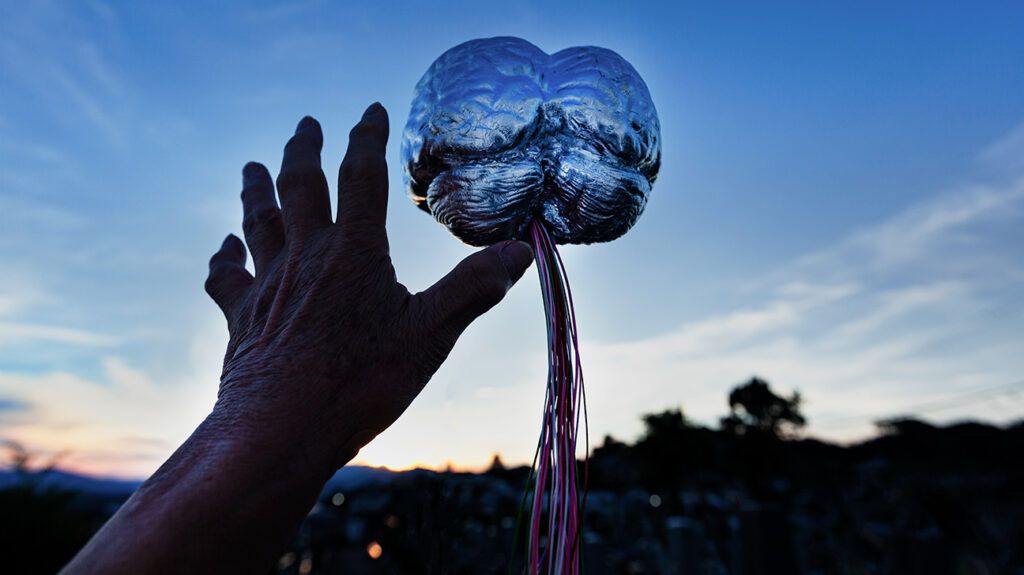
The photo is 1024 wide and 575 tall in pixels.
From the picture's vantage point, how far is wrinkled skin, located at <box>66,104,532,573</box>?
0.90 m

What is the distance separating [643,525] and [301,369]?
13.4 m

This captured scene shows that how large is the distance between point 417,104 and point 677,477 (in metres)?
34.2

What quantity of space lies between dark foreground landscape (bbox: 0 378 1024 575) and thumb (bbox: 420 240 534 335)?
0.41 m

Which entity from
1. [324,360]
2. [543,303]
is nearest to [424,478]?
[543,303]

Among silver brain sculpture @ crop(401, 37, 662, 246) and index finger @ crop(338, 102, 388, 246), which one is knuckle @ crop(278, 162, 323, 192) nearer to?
index finger @ crop(338, 102, 388, 246)

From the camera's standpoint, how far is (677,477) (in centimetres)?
3300

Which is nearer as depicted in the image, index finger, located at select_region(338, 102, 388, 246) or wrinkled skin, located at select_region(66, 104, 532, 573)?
wrinkled skin, located at select_region(66, 104, 532, 573)

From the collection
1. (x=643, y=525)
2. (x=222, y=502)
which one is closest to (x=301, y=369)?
(x=222, y=502)

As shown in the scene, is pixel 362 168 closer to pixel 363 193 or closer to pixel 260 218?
pixel 363 193

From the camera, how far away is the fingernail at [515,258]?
4.28ft

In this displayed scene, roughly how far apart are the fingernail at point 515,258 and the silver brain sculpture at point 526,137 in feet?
0.64

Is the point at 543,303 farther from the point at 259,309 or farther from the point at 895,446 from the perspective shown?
the point at 895,446

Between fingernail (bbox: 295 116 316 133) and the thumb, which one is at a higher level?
fingernail (bbox: 295 116 316 133)

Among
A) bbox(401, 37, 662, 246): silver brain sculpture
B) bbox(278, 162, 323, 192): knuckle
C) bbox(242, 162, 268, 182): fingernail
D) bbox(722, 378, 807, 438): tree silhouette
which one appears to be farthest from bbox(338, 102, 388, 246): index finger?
bbox(722, 378, 807, 438): tree silhouette
